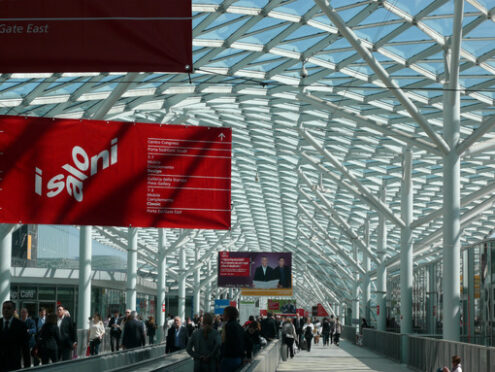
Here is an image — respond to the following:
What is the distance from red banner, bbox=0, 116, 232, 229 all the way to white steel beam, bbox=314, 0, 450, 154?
233 inches

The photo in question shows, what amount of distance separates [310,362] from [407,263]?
6.03m

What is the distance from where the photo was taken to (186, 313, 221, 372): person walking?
14.1m

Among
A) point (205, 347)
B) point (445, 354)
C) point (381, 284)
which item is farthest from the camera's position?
point (381, 284)

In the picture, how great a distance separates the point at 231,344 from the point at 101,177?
151 inches

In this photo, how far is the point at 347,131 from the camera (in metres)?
40.8

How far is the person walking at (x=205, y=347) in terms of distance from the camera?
1415 centimetres

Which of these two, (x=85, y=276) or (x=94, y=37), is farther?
(x=85, y=276)

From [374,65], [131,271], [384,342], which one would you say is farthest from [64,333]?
[131,271]

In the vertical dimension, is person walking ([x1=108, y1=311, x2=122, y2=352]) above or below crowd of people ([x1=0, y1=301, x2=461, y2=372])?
below

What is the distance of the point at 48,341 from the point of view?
17.3 metres

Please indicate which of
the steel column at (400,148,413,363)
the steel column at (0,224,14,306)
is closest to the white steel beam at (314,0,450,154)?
the steel column at (400,148,413,363)

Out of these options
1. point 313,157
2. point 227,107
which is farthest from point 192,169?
point 313,157

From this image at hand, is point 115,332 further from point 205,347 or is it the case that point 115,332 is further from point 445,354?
point 205,347

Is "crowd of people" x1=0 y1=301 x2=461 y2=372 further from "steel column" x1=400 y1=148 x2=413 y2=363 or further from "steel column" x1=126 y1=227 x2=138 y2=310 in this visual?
"steel column" x1=126 y1=227 x2=138 y2=310
